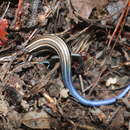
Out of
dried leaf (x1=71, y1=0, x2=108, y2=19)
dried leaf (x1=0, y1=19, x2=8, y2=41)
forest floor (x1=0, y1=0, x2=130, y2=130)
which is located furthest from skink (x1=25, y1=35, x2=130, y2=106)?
dried leaf (x1=71, y1=0, x2=108, y2=19)

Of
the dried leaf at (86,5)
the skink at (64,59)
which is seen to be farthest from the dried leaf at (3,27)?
the dried leaf at (86,5)

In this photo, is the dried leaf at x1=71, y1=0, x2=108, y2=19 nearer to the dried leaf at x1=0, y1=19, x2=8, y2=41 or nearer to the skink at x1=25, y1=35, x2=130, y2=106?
the skink at x1=25, y1=35, x2=130, y2=106

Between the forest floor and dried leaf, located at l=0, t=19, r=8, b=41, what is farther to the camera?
dried leaf, located at l=0, t=19, r=8, b=41

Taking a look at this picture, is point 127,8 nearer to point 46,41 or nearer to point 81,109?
point 46,41

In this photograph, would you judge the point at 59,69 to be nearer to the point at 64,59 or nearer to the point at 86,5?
the point at 64,59

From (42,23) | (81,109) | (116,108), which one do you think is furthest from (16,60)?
(116,108)

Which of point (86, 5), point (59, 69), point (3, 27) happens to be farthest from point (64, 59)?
point (3, 27)

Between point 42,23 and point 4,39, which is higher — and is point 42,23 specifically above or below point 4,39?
above

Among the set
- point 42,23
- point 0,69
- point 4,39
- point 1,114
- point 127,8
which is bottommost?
point 1,114
